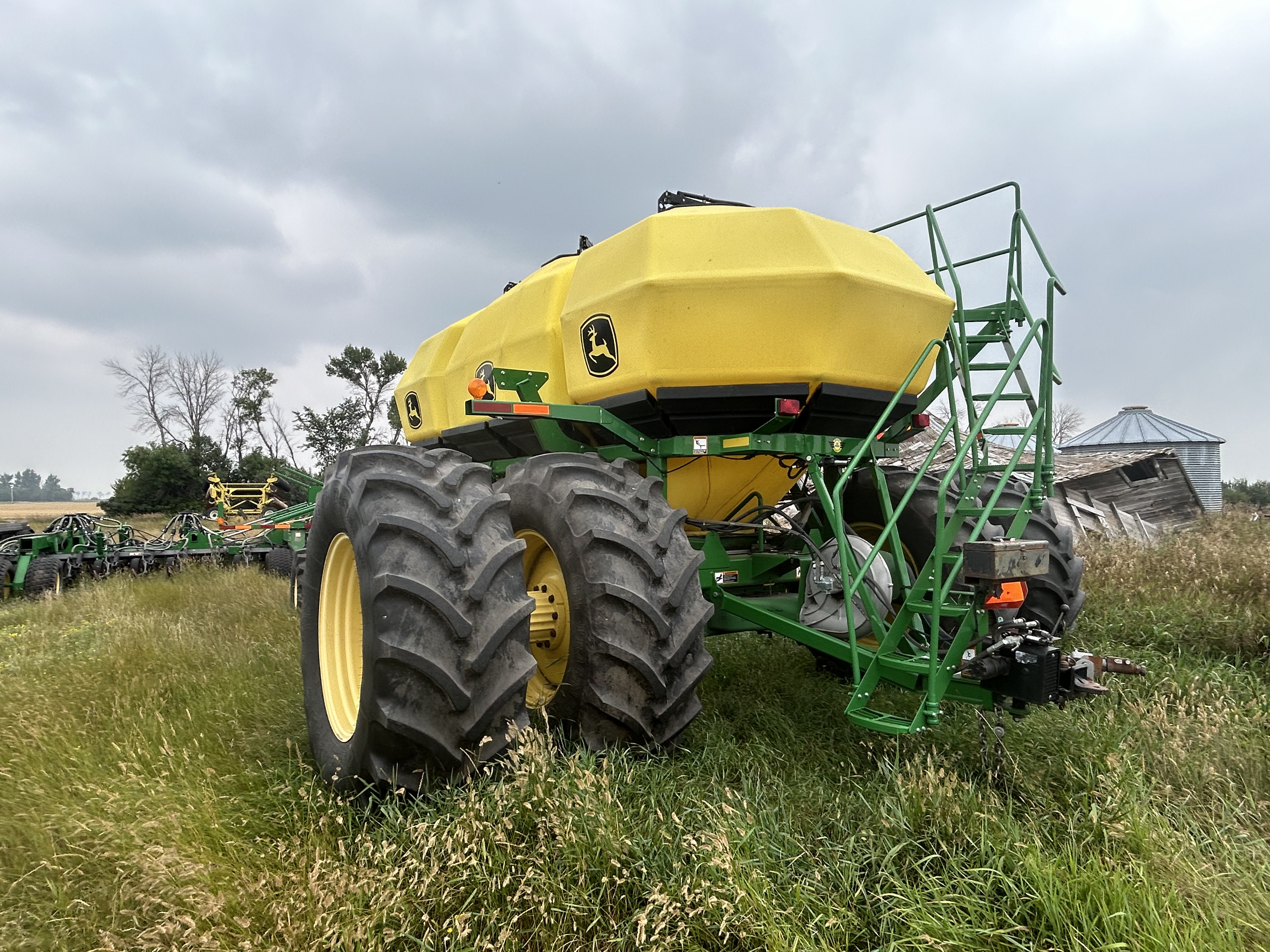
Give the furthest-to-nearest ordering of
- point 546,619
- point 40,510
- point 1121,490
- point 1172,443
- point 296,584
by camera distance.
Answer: point 40,510 < point 1172,443 < point 1121,490 < point 296,584 < point 546,619

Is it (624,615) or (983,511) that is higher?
(983,511)

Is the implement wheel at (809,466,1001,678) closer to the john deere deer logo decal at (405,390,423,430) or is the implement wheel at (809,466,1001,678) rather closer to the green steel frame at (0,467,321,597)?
the john deere deer logo decal at (405,390,423,430)

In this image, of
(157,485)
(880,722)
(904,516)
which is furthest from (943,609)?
(157,485)

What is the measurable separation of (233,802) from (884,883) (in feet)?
7.48

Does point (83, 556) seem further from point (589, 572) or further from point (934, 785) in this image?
point (934, 785)

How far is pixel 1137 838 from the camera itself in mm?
2416

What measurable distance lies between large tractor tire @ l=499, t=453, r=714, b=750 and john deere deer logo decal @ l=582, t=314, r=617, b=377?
3.09 feet

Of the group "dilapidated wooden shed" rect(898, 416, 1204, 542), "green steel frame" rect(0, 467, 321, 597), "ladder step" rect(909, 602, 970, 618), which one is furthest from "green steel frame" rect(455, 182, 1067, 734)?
"dilapidated wooden shed" rect(898, 416, 1204, 542)

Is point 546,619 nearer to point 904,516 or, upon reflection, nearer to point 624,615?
point 624,615

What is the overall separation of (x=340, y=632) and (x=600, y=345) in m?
1.90

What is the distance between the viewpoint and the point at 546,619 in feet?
11.5

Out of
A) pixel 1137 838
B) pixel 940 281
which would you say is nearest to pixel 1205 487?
pixel 940 281

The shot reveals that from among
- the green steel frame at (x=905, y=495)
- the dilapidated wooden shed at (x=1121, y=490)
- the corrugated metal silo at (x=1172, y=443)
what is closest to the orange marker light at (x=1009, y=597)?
the green steel frame at (x=905, y=495)

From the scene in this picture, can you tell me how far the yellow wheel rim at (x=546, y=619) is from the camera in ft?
11.5
